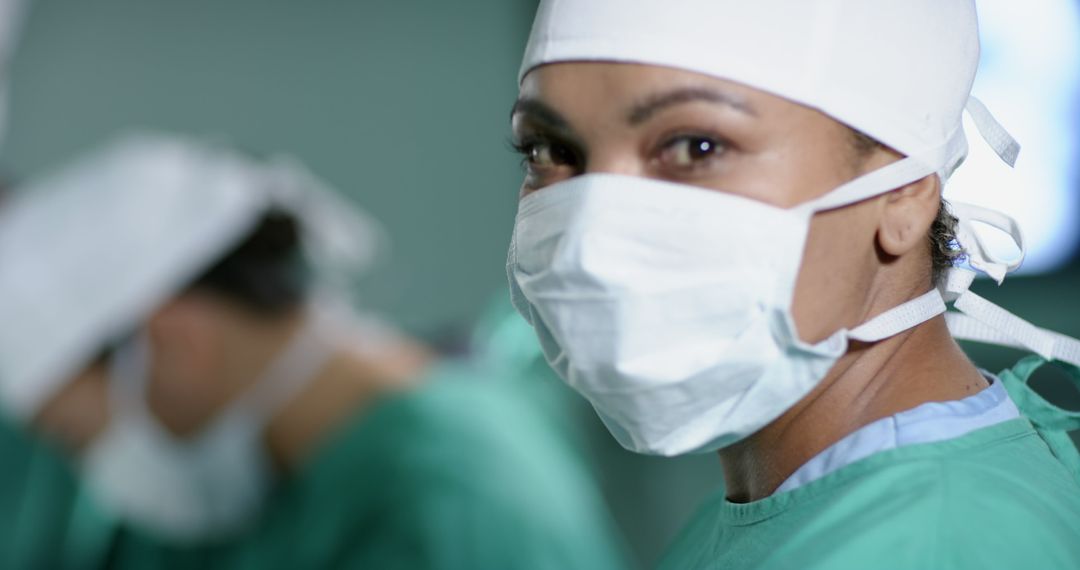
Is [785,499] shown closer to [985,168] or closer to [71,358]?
[985,168]

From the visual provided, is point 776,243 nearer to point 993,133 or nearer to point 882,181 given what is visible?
point 882,181

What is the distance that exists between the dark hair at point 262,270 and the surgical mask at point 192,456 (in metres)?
0.08

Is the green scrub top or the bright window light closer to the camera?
the green scrub top

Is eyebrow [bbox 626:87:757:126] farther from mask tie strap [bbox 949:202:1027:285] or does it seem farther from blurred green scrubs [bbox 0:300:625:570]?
blurred green scrubs [bbox 0:300:625:570]

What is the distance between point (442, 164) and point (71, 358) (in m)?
2.08

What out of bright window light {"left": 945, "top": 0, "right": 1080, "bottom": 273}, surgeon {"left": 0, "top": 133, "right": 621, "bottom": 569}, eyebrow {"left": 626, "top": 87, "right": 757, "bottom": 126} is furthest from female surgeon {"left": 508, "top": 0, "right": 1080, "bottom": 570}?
bright window light {"left": 945, "top": 0, "right": 1080, "bottom": 273}

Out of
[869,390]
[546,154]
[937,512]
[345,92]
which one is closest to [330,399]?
[546,154]

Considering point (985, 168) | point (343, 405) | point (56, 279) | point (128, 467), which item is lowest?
point (128, 467)

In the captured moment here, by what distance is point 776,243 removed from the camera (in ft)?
2.89

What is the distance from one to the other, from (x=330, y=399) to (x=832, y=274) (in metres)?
1.37

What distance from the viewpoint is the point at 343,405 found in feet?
6.95

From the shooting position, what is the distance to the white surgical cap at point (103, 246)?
6.72 ft

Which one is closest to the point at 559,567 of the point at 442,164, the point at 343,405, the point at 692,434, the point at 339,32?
the point at 343,405

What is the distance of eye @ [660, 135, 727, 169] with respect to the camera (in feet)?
2.92
